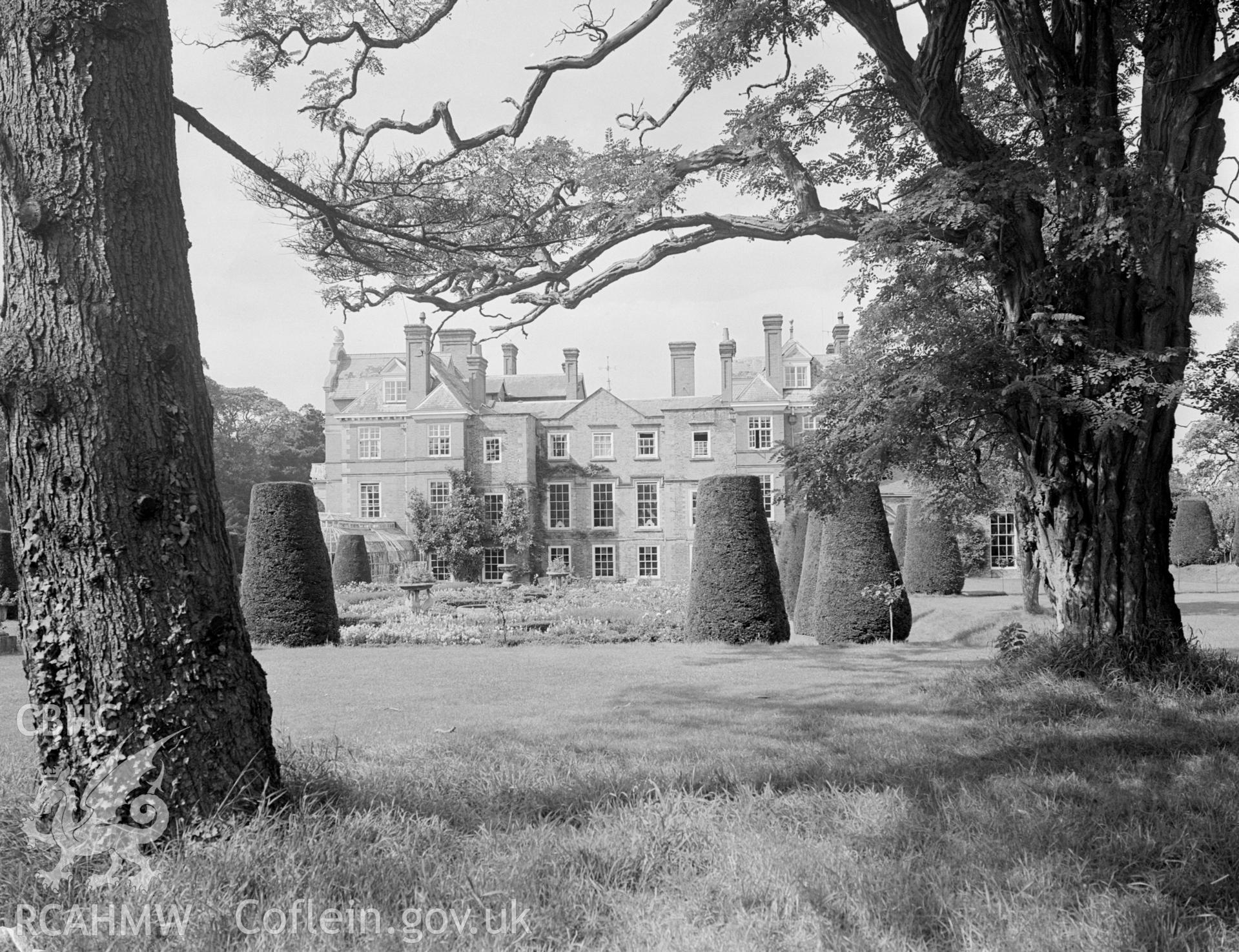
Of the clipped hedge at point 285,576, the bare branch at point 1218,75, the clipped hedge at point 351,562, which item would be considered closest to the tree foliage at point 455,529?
the clipped hedge at point 351,562

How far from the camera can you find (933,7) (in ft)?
19.1

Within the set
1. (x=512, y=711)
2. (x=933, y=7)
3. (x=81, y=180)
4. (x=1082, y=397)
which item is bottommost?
(x=512, y=711)

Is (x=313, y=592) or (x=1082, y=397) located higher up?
(x=1082, y=397)

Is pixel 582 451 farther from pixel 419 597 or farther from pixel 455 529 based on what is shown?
pixel 419 597

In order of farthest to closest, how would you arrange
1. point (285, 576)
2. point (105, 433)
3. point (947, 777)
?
point (285, 576)
point (947, 777)
point (105, 433)

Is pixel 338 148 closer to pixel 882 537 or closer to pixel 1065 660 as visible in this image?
pixel 1065 660

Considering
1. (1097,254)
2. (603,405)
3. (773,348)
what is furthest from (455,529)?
(1097,254)

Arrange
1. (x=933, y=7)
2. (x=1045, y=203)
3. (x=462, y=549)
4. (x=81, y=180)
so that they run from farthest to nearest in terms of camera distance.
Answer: (x=462, y=549), (x=1045, y=203), (x=933, y=7), (x=81, y=180)

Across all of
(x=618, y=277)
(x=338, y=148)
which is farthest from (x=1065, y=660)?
(x=338, y=148)

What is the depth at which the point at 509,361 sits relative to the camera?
45.2 m

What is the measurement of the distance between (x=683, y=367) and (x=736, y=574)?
1004 inches

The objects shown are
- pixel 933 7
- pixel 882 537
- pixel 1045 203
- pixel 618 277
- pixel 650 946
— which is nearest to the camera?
pixel 650 946

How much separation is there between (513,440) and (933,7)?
29.0 meters

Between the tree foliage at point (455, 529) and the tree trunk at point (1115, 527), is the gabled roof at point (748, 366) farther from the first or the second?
the tree trunk at point (1115, 527)
